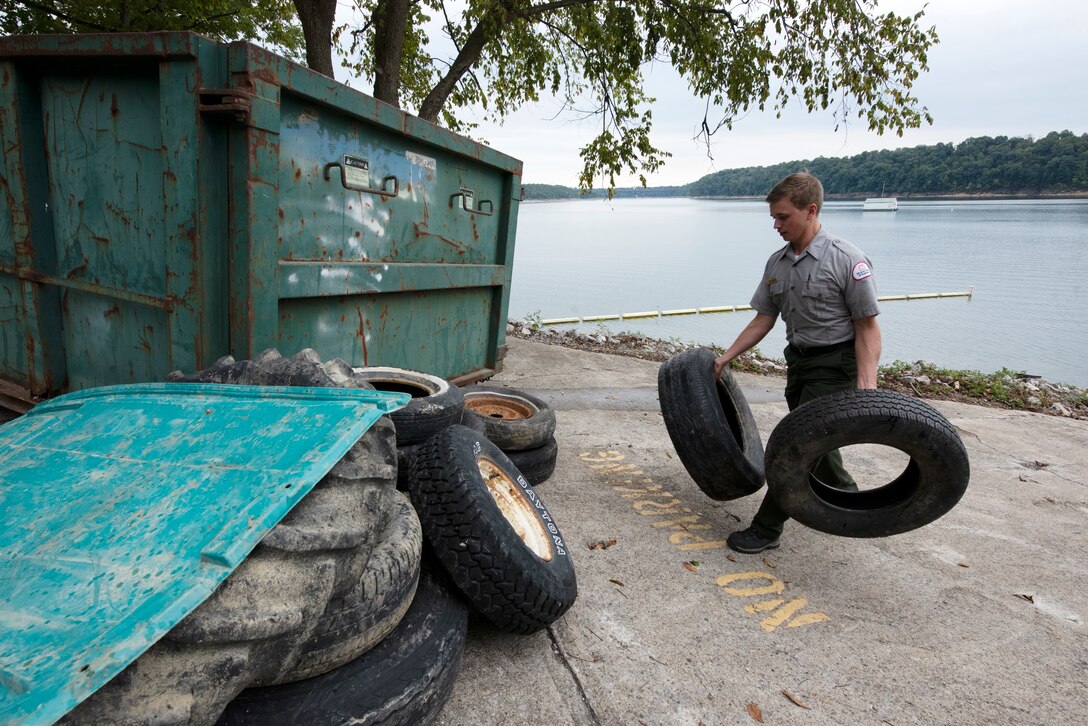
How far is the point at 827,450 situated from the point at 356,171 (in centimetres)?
285

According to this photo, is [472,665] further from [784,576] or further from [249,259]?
[249,259]

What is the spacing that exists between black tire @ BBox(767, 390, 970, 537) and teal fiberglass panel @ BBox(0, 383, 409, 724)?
1.91 metres

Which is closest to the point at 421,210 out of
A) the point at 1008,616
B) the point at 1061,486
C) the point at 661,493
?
the point at 661,493

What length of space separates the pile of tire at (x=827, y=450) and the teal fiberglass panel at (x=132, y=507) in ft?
6.31

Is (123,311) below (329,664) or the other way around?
the other way around

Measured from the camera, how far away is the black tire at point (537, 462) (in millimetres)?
3689

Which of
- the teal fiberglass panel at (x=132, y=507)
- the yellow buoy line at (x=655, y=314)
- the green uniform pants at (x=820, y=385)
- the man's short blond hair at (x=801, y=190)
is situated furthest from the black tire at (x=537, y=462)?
the yellow buoy line at (x=655, y=314)

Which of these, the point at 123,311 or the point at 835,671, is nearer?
the point at 835,671

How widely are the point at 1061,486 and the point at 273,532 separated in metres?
5.56

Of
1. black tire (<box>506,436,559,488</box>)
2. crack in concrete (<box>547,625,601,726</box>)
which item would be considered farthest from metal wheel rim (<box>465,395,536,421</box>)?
crack in concrete (<box>547,625,601,726</box>)

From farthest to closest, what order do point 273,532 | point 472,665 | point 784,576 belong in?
point 784,576, point 472,665, point 273,532

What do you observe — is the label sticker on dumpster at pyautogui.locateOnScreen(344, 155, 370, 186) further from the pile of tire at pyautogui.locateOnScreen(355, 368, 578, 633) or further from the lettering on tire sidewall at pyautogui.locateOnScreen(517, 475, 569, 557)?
the lettering on tire sidewall at pyautogui.locateOnScreen(517, 475, 569, 557)

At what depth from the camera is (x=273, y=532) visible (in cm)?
145

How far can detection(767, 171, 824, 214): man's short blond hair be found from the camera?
3.13 metres
